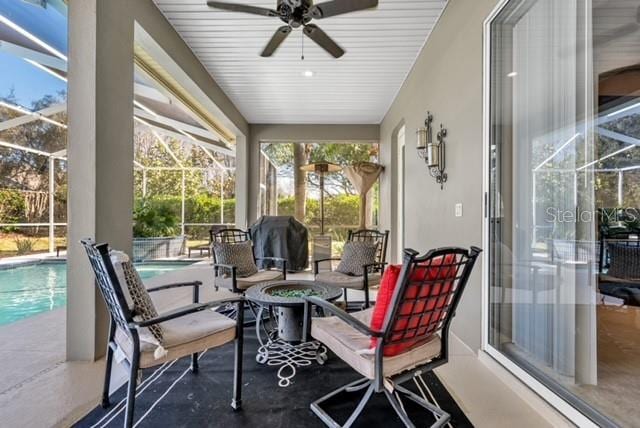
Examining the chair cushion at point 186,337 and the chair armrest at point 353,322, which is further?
the chair cushion at point 186,337

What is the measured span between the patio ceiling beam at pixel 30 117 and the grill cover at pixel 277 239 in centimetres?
356

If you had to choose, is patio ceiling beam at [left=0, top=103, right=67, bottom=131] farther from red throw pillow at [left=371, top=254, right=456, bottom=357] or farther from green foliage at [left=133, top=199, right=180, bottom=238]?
red throw pillow at [left=371, top=254, right=456, bottom=357]

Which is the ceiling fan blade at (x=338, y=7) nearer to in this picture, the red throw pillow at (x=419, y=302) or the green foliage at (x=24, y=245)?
the red throw pillow at (x=419, y=302)

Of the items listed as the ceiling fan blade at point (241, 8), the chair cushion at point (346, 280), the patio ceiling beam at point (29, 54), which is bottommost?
the chair cushion at point (346, 280)

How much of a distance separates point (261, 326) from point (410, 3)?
336cm

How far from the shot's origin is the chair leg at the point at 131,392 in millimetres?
1416

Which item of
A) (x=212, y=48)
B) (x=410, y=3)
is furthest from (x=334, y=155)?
(x=410, y=3)

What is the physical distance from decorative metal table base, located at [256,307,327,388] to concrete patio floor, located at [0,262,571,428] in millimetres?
908

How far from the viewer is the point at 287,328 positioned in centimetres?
258

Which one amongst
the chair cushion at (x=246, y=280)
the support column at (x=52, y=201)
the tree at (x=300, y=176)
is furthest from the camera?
the tree at (x=300, y=176)

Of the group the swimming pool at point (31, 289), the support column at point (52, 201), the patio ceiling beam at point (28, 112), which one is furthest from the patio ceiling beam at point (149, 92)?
the swimming pool at point (31, 289)

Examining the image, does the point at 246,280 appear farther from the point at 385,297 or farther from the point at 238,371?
the point at 385,297

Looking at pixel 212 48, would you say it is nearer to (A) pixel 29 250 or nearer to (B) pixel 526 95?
(B) pixel 526 95

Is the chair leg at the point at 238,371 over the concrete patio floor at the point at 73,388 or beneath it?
over
